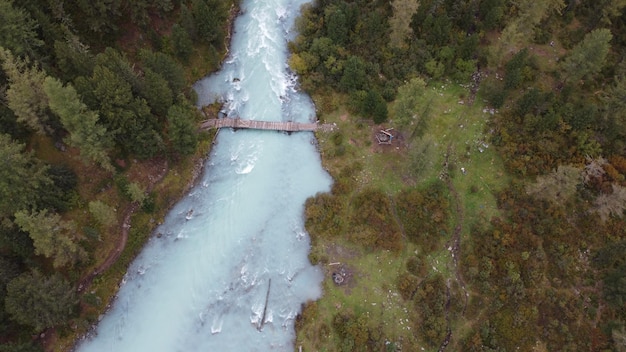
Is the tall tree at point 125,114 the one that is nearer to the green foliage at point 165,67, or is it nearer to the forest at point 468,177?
the green foliage at point 165,67

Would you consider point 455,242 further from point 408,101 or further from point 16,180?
point 16,180

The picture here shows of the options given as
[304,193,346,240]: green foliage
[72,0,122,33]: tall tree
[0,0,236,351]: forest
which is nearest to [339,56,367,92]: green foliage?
[304,193,346,240]: green foliage

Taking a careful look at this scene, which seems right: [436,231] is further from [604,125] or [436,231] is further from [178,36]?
[178,36]

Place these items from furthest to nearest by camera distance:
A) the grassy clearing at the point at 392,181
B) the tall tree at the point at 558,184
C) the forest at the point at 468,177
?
the tall tree at the point at 558,184
the grassy clearing at the point at 392,181
the forest at the point at 468,177

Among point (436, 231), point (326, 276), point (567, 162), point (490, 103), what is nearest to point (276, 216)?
point (326, 276)

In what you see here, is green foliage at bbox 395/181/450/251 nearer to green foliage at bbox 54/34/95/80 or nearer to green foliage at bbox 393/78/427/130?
green foliage at bbox 393/78/427/130

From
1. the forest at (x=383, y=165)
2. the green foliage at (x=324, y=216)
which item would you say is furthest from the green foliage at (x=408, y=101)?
the green foliage at (x=324, y=216)
